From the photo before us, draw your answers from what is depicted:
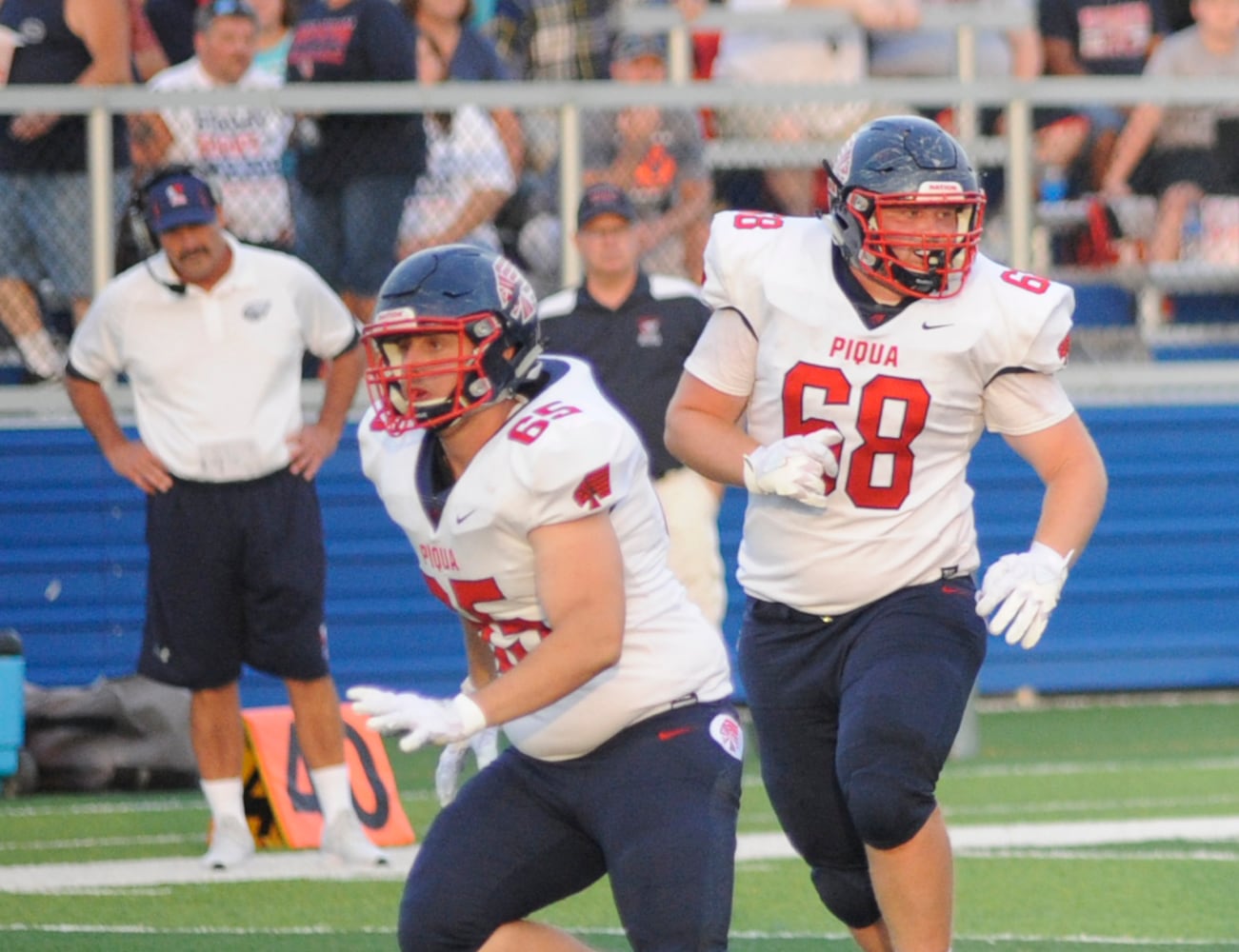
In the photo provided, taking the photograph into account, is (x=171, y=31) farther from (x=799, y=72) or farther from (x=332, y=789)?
(x=332, y=789)

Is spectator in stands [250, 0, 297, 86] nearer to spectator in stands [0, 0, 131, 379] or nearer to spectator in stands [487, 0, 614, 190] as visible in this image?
spectator in stands [487, 0, 614, 190]

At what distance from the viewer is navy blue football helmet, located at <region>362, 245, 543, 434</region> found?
3.83m

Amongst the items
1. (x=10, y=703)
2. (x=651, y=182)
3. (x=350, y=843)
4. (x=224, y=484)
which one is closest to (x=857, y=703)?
(x=350, y=843)

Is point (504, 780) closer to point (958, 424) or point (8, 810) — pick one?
point (958, 424)

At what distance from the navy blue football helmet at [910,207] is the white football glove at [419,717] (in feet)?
4.39

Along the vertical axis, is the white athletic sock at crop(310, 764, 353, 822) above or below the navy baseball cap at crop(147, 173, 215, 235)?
below

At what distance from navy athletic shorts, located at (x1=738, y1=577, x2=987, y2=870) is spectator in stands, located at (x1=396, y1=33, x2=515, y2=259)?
4.41 m

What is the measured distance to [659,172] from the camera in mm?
8992

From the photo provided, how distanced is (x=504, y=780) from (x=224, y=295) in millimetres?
3183

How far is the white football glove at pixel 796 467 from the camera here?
4125 mm

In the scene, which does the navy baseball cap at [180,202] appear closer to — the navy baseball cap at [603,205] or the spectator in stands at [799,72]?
the navy baseball cap at [603,205]

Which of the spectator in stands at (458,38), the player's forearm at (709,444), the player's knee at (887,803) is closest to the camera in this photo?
the player's knee at (887,803)

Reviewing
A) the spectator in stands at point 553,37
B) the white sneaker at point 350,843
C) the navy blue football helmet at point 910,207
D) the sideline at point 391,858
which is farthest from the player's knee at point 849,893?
the spectator in stands at point 553,37

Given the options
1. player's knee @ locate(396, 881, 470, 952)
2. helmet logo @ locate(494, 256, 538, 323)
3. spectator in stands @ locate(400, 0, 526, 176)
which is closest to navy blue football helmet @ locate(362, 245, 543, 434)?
helmet logo @ locate(494, 256, 538, 323)
